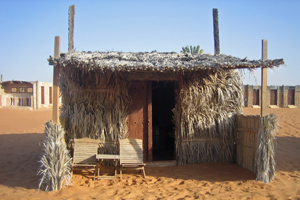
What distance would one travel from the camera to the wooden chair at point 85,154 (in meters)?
6.08

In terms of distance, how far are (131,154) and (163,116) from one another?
3812 mm

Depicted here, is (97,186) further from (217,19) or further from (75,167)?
(217,19)

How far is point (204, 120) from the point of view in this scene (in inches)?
276

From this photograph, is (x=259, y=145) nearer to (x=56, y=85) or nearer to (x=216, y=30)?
(x=56, y=85)

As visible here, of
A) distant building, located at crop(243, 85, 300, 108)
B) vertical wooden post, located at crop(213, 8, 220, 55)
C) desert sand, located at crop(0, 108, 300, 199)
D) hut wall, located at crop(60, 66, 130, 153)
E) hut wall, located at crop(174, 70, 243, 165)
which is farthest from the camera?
distant building, located at crop(243, 85, 300, 108)

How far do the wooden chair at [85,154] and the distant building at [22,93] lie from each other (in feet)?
58.2

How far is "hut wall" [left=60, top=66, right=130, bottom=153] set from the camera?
6613mm

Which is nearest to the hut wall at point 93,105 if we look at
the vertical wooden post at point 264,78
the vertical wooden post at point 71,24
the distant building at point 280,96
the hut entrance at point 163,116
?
the vertical wooden post at point 71,24

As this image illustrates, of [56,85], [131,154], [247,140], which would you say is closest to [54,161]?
[56,85]

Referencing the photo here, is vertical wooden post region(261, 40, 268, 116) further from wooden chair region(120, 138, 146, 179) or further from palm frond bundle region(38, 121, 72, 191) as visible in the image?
palm frond bundle region(38, 121, 72, 191)

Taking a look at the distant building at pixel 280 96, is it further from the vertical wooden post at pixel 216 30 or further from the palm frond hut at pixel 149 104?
the palm frond hut at pixel 149 104

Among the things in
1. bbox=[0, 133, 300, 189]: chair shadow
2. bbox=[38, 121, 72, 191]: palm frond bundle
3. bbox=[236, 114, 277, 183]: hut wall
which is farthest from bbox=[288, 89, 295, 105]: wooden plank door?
bbox=[38, 121, 72, 191]: palm frond bundle

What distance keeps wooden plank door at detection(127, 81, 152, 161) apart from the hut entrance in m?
2.43

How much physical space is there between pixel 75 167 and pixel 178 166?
2543 mm
